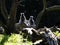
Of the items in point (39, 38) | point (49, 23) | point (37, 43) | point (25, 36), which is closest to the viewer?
point (37, 43)

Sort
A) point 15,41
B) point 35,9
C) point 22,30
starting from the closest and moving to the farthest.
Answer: point 15,41, point 22,30, point 35,9

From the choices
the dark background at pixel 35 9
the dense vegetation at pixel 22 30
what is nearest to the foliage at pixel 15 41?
the dense vegetation at pixel 22 30

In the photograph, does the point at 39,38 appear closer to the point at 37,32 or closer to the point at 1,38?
the point at 37,32

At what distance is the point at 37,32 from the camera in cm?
916

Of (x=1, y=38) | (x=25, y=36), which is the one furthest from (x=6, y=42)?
(x=25, y=36)

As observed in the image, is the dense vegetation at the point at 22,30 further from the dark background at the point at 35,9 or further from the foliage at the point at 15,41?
the dark background at the point at 35,9

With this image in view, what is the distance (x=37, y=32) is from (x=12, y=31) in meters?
2.23

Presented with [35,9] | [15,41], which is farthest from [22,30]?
[35,9]

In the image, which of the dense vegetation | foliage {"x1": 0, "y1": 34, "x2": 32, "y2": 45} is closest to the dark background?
the dense vegetation

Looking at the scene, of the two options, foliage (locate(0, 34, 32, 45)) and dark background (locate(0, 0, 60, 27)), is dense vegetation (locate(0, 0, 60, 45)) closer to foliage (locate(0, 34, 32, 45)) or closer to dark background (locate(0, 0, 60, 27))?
foliage (locate(0, 34, 32, 45))

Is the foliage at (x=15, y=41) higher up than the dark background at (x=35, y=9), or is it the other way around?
the foliage at (x=15, y=41)

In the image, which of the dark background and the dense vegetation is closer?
the dense vegetation

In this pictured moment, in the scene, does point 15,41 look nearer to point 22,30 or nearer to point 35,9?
point 22,30

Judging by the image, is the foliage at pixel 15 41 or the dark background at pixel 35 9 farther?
the dark background at pixel 35 9
